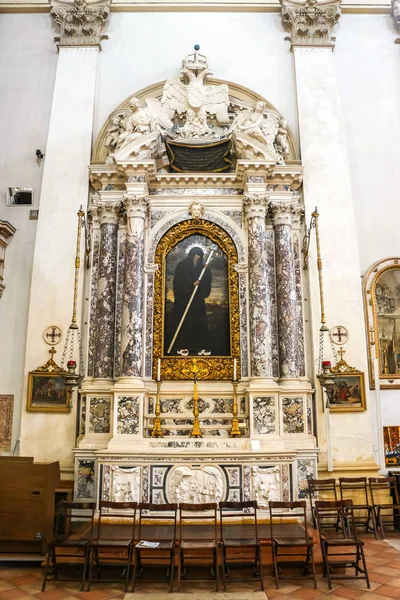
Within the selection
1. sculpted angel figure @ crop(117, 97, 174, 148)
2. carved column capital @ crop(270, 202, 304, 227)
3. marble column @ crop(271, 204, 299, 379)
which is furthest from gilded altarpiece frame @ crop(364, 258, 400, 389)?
sculpted angel figure @ crop(117, 97, 174, 148)

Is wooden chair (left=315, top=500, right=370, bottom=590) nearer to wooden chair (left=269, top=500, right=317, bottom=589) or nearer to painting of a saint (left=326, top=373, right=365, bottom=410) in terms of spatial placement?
wooden chair (left=269, top=500, right=317, bottom=589)

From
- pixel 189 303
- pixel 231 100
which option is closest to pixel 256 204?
pixel 189 303

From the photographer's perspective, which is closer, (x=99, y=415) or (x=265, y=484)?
(x=265, y=484)

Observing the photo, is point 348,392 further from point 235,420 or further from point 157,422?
point 157,422

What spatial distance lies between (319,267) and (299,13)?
5749 millimetres

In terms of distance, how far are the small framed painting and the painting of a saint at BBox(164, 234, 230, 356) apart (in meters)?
1.98

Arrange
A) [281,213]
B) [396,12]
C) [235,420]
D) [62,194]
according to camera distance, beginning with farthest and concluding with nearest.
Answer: [396,12] < [62,194] < [281,213] < [235,420]

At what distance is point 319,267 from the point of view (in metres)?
9.50

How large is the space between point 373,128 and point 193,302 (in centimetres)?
520

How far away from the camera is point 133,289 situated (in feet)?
31.0

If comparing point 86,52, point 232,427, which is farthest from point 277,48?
point 232,427

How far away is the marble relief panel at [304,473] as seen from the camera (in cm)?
879

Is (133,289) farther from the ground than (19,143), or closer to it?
closer to it

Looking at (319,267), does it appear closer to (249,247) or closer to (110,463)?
(249,247)
